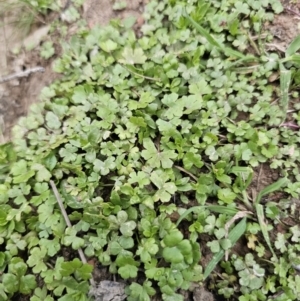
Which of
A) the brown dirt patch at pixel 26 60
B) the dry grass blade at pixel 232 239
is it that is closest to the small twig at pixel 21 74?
the brown dirt patch at pixel 26 60

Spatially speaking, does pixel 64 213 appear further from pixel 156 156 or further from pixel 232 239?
pixel 232 239

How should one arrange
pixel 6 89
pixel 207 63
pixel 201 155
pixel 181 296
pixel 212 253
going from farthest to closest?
pixel 6 89, pixel 207 63, pixel 201 155, pixel 212 253, pixel 181 296

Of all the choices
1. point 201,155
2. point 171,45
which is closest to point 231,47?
point 171,45

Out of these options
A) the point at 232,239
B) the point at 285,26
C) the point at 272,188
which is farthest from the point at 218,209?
the point at 285,26

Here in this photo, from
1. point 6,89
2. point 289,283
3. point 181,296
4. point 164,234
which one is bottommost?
point 289,283

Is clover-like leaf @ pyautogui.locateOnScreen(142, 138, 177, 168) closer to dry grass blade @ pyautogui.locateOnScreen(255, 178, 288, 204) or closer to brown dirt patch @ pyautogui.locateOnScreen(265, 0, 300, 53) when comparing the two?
dry grass blade @ pyautogui.locateOnScreen(255, 178, 288, 204)

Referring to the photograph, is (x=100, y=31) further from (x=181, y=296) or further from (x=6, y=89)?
(x=181, y=296)

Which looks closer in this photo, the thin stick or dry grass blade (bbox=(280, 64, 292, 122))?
the thin stick

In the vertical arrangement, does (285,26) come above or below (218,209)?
above

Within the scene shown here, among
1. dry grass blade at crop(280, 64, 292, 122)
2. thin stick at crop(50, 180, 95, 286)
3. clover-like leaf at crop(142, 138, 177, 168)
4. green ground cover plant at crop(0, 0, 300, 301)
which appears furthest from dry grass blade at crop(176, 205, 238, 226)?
dry grass blade at crop(280, 64, 292, 122)
